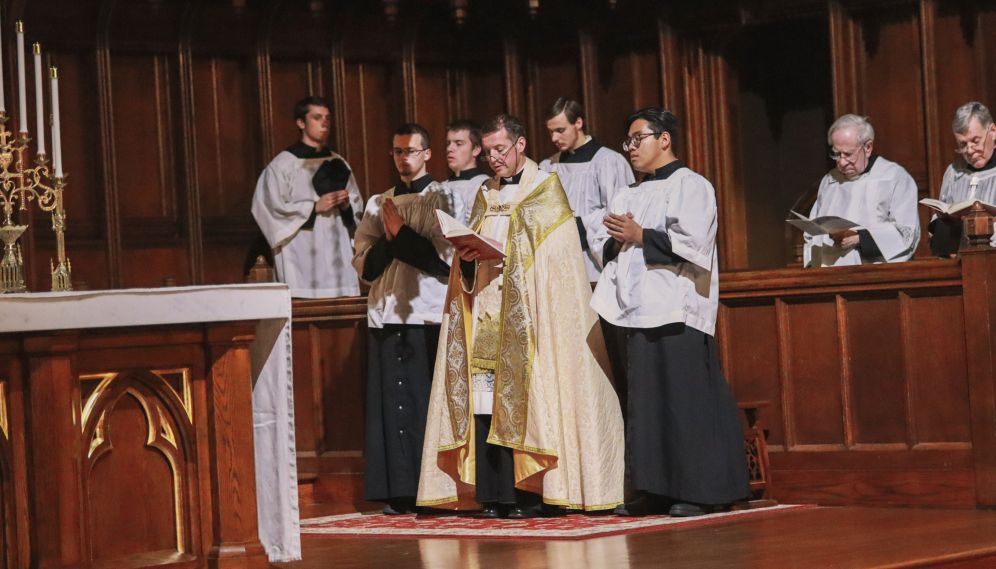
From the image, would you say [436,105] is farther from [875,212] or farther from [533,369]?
[533,369]

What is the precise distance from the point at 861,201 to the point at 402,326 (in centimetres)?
242

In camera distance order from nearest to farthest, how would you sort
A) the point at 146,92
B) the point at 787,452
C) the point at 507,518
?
the point at 507,518, the point at 787,452, the point at 146,92

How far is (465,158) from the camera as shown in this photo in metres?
6.97

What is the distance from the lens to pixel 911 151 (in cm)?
930

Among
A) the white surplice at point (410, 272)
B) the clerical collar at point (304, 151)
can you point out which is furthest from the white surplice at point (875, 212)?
the clerical collar at point (304, 151)

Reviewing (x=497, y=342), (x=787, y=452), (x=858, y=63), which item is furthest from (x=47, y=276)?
(x=858, y=63)

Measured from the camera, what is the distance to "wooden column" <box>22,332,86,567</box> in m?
3.82

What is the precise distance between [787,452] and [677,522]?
3.73 feet

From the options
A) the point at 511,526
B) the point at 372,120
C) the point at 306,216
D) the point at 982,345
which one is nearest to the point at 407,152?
the point at 511,526

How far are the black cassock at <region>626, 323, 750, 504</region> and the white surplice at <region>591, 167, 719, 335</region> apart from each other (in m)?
0.09

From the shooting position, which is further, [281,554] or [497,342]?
[497,342]

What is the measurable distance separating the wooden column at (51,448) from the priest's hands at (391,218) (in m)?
2.73

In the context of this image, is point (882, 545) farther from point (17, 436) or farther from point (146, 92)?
point (146, 92)

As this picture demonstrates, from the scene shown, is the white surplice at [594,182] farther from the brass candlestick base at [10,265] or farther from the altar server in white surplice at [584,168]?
the brass candlestick base at [10,265]
